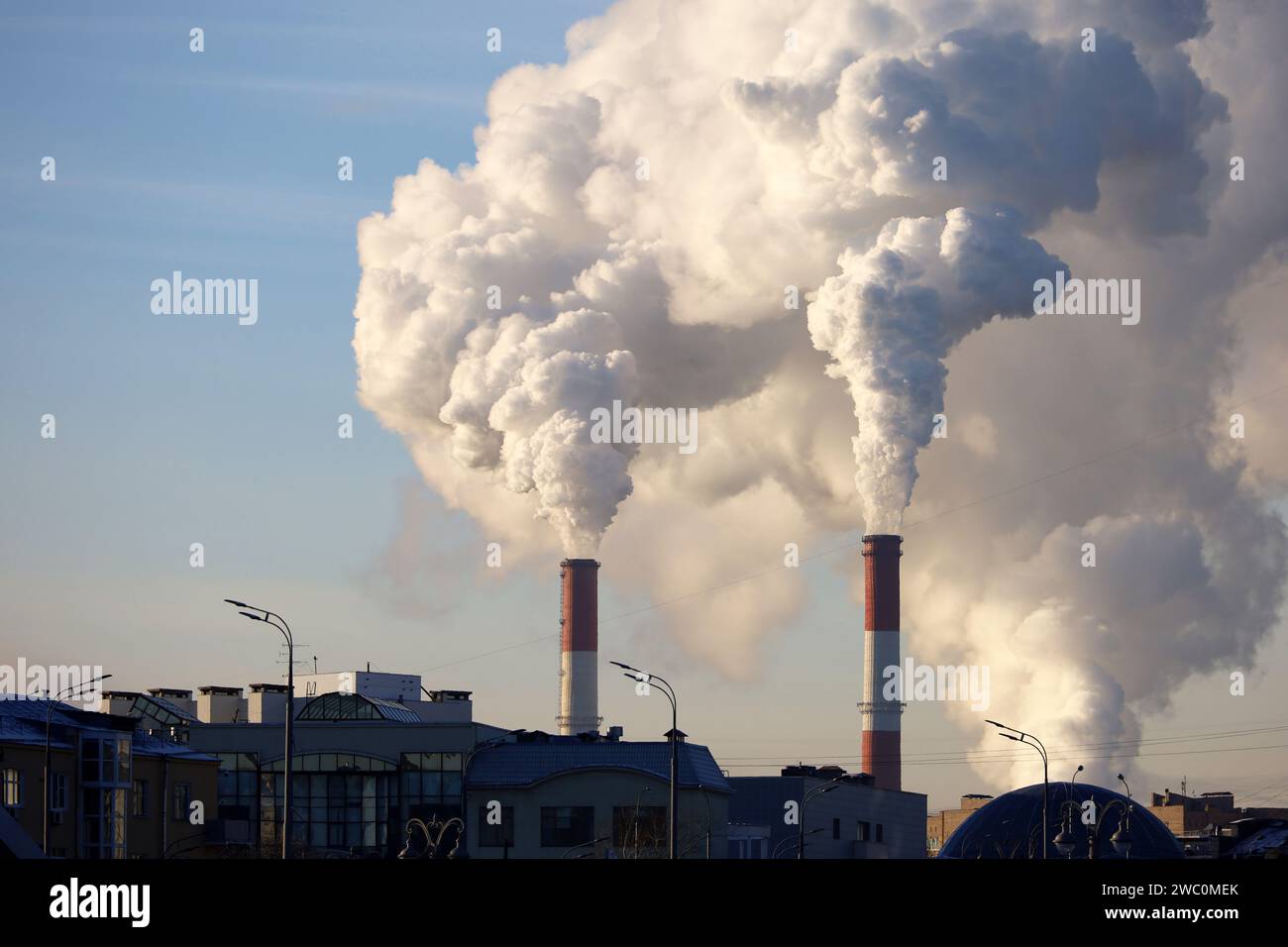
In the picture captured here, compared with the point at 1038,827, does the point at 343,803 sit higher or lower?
higher

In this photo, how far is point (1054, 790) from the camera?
423ft

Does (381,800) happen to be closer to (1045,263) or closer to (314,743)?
(314,743)

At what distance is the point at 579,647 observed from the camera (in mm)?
123125

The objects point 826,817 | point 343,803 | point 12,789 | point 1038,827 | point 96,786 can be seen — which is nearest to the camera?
point 12,789

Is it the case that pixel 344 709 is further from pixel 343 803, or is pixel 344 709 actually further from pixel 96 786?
pixel 96 786

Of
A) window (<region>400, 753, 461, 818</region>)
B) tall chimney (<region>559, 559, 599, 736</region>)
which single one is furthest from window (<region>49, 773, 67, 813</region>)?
tall chimney (<region>559, 559, 599, 736</region>)

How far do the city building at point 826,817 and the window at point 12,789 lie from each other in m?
53.8

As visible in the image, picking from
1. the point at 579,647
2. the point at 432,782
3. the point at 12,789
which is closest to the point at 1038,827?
the point at 579,647

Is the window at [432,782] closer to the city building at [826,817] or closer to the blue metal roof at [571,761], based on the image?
the blue metal roof at [571,761]

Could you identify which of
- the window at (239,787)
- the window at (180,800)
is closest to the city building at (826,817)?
the window at (239,787)

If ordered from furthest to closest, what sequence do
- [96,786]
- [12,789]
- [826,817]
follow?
[826,817], [96,786], [12,789]

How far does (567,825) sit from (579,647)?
2072cm
